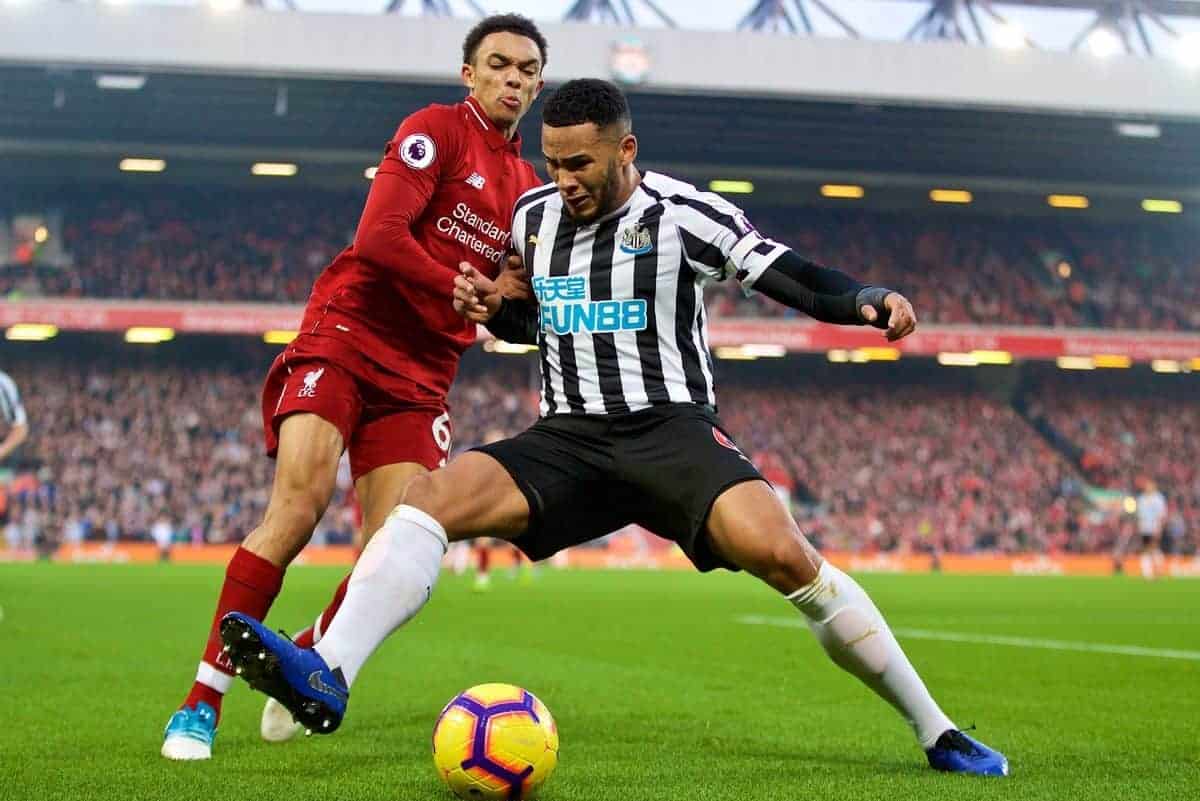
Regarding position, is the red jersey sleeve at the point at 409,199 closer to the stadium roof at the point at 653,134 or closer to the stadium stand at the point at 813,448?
the stadium roof at the point at 653,134

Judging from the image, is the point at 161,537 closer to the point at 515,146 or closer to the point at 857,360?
the point at 857,360

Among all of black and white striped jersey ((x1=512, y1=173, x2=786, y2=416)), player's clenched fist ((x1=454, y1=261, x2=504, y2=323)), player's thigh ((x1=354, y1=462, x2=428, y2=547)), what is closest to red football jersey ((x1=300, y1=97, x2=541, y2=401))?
player's thigh ((x1=354, y1=462, x2=428, y2=547))

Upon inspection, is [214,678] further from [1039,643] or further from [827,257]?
[827,257]

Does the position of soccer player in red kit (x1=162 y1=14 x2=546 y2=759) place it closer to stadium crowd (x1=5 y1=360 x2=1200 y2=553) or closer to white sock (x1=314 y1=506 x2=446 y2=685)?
white sock (x1=314 y1=506 x2=446 y2=685)

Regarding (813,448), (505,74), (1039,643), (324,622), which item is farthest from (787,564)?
(813,448)

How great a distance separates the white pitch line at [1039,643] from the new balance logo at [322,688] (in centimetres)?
597

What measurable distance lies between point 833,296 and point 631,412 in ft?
2.26

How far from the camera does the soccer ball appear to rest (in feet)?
12.2

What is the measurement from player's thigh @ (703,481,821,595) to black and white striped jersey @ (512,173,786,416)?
1.44 ft

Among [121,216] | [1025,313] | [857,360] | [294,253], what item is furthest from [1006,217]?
[121,216]

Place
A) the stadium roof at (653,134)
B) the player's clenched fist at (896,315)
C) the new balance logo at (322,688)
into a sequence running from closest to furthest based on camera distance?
the new balance logo at (322,688)
the player's clenched fist at (896,315)
the stadium roof at (653,134)

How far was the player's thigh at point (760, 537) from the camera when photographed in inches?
160

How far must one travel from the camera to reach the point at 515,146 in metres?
5.41

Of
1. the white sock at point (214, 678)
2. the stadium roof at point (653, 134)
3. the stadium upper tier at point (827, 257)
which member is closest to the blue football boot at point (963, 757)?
the white sock at point (214, 678)
